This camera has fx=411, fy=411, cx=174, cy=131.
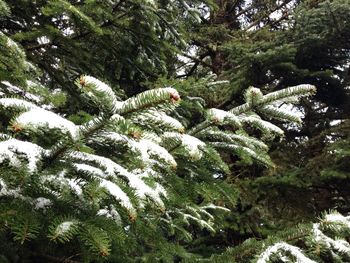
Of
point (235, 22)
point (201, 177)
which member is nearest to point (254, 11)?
point (235, 22)

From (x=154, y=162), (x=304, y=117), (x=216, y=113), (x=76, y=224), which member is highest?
(x=304, y=117)

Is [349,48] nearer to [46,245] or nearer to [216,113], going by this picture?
[216,113]

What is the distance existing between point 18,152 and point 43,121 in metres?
0.29

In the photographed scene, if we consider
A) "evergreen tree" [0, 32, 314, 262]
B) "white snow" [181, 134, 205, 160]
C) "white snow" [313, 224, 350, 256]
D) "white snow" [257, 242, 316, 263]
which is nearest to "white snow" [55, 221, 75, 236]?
"evergreen tree" [0, 32, 314, 262]

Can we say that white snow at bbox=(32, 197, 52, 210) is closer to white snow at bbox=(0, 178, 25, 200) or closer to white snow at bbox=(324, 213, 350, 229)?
white snow at bbox=(0, 178, 25, 200)

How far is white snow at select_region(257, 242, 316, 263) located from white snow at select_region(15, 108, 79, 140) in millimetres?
1121

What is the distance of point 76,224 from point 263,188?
4.28 m

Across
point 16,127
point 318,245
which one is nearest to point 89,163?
point 16,127

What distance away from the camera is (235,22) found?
10.1 m

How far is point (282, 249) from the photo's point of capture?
6.95 feet

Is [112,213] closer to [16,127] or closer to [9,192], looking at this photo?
[9,192]

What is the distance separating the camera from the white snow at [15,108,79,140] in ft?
4.72

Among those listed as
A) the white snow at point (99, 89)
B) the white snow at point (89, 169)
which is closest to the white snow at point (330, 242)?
the white snow at point (89, 169)

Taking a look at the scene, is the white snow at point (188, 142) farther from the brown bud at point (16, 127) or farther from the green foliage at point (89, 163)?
the brown bud at point (16, 127)
